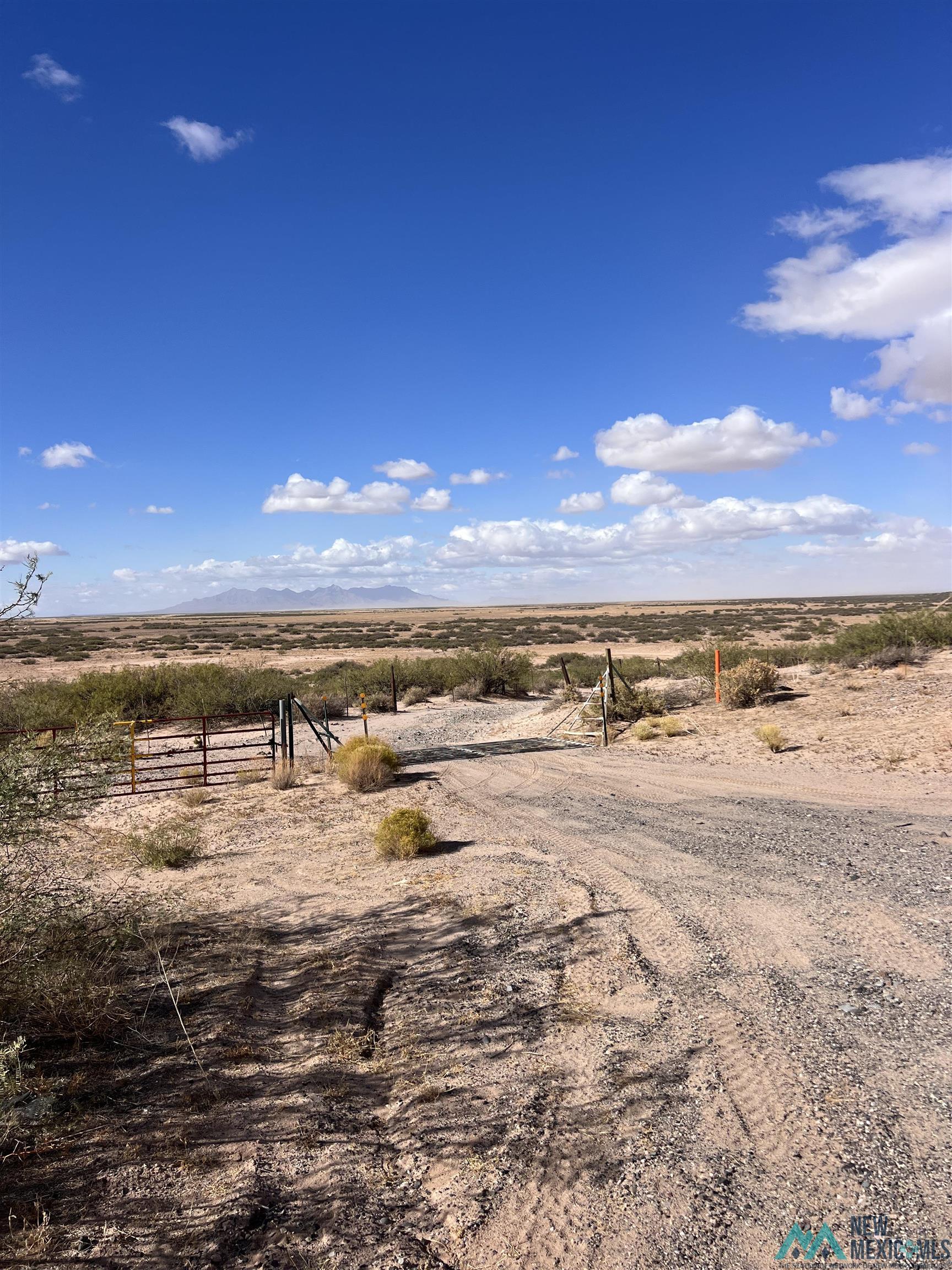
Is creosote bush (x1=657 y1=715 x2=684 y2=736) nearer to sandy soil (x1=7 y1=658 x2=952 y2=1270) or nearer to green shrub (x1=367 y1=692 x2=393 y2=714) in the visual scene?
sandy soil (x1=7 y1=658 x2=952 y2=1270)

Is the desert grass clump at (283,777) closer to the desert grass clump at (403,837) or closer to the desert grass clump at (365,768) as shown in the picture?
the desert grass clump at (365,768)

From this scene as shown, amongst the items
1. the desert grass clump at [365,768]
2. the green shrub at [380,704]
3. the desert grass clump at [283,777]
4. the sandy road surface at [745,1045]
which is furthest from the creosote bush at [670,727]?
the green shrub at [380,704]

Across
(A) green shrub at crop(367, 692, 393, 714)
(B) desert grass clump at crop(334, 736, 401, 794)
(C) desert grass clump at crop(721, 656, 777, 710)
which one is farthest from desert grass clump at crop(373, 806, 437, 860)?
(A) green shrub at crop(367, 692, 393, 714)

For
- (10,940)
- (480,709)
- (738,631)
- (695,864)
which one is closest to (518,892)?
(695,864)

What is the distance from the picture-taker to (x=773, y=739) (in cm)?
1556

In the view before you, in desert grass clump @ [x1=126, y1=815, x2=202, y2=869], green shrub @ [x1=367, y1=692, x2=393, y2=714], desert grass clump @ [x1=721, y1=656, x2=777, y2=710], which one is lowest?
green shrub @ [x1=367, y1=692, x2=393, y2=714]

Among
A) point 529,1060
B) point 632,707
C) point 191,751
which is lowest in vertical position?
point 529,1060

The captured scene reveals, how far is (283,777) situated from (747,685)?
492 inches

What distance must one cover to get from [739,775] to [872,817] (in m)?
3.54

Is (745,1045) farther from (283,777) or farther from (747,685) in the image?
(747,685)

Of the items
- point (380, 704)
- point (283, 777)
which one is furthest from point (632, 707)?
point (380, 704)

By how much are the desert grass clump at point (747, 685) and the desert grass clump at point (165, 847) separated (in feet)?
47.4

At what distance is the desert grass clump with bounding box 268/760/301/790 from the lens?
A: 14.1 metres

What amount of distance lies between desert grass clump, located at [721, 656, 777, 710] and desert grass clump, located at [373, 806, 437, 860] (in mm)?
12508
